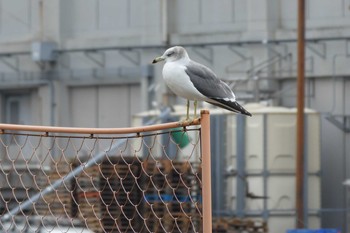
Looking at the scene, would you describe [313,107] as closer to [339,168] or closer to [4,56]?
[339,168]

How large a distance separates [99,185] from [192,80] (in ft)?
41.7

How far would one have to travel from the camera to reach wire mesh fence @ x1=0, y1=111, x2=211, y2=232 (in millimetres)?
8727

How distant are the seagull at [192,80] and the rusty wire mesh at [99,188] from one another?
Result: 29 centimetres

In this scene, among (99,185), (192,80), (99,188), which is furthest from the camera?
(99,185)

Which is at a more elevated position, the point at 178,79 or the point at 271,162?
the point at 178,79

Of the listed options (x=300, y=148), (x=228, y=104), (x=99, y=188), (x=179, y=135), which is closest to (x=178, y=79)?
(x=228, y=104)

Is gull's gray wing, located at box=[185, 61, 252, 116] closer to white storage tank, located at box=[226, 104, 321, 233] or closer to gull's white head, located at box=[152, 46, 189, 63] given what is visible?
gull's white head, located at box=[152, 46, 189, 63]

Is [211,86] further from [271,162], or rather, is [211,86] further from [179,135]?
[271,162]

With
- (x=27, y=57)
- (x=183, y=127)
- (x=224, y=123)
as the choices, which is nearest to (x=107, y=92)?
(x=27, y=57)

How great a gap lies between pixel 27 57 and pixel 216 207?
730cm

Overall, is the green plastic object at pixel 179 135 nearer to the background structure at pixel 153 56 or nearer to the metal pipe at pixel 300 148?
the metal pipe at pixel 300 148

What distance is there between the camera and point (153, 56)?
33.6 metres

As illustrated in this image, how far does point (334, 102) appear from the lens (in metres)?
31.4

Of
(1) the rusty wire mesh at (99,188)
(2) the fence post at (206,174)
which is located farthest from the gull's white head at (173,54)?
(2) the fence post at (206,174)
